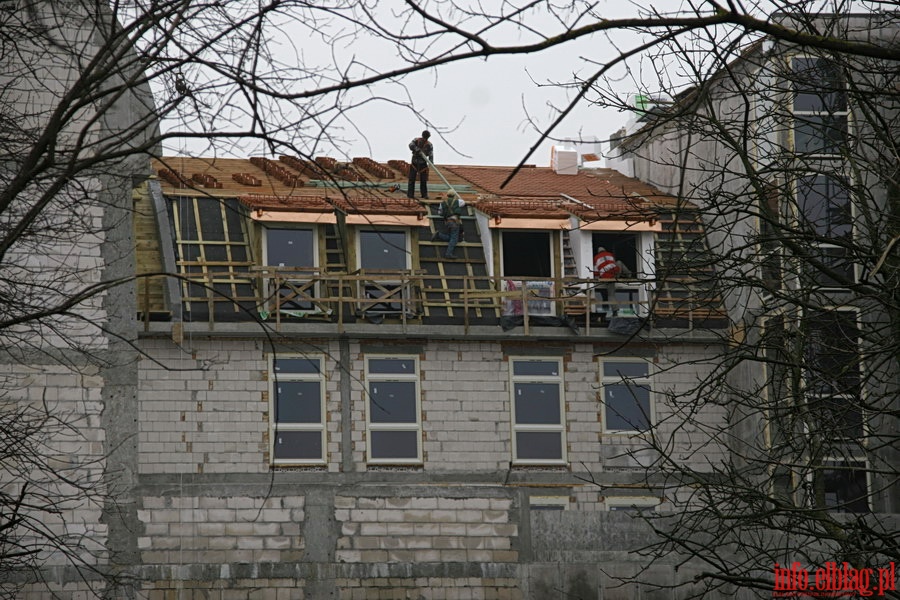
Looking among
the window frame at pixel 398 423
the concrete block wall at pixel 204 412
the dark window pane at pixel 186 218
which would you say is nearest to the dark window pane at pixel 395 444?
the window frame at pixel 398 423

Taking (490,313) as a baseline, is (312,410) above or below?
below

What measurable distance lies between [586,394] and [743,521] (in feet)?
64.1

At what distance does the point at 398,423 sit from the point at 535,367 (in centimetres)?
317

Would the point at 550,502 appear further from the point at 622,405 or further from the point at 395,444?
the point at 395,444

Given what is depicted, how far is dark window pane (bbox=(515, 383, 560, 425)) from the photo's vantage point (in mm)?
28906

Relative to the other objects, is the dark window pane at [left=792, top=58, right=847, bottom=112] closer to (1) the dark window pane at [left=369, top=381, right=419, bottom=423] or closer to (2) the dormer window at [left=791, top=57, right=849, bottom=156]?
(2) the dormer window at [left=791, top=57, right=849, bottom=156]

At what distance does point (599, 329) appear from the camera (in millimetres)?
29266

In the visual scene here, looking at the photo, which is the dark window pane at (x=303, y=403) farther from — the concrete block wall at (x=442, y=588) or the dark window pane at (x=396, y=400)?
the concrete block wall at (x=442, y=588)

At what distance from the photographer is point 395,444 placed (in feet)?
92.8

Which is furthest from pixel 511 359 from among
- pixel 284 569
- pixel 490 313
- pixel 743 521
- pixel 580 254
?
pixel 743 521

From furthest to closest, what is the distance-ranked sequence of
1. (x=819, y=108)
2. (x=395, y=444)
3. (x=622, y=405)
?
(x=622, y=405)
(x=395, y=444)
(x=819, y=108)

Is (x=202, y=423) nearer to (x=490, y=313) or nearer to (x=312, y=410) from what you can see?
(x=312, y=410)

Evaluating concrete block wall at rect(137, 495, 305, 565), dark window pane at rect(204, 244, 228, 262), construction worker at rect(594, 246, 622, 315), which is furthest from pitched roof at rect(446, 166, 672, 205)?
concrete block wall at rect(137, 495, 305, 565)

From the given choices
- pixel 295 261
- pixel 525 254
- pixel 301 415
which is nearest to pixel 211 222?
Result: pixel 295 261
